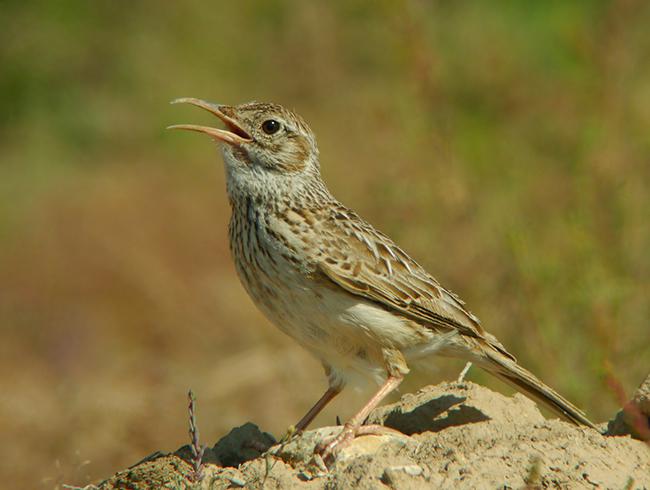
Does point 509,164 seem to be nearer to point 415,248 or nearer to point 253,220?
point 415,248

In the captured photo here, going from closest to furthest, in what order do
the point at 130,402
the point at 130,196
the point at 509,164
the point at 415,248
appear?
1. the point at 415,248
2. the point at 130,402
3. the point at 509,164
4. the point at 130,196

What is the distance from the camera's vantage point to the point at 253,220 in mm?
6801

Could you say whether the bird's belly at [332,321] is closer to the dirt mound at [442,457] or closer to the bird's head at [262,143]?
the dirt mound at [442,457]

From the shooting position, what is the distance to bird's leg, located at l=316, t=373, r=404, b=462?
591 cm

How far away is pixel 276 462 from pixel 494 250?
4230 millimetres

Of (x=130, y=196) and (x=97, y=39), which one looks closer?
(x=130, y=196)

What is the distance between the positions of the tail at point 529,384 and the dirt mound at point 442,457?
135 mm

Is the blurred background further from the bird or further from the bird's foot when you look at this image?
the bird's foot

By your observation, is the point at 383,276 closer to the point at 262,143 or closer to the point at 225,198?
the point at 262,143

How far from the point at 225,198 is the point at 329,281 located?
9260 mm

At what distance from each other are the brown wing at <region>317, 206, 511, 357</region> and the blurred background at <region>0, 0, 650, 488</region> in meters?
0.77

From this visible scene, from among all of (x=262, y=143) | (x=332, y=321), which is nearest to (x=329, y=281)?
(x=332, y=321)

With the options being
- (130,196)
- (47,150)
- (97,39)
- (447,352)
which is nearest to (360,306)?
(447,352)

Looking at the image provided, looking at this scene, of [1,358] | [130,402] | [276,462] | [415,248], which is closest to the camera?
[276,462]
